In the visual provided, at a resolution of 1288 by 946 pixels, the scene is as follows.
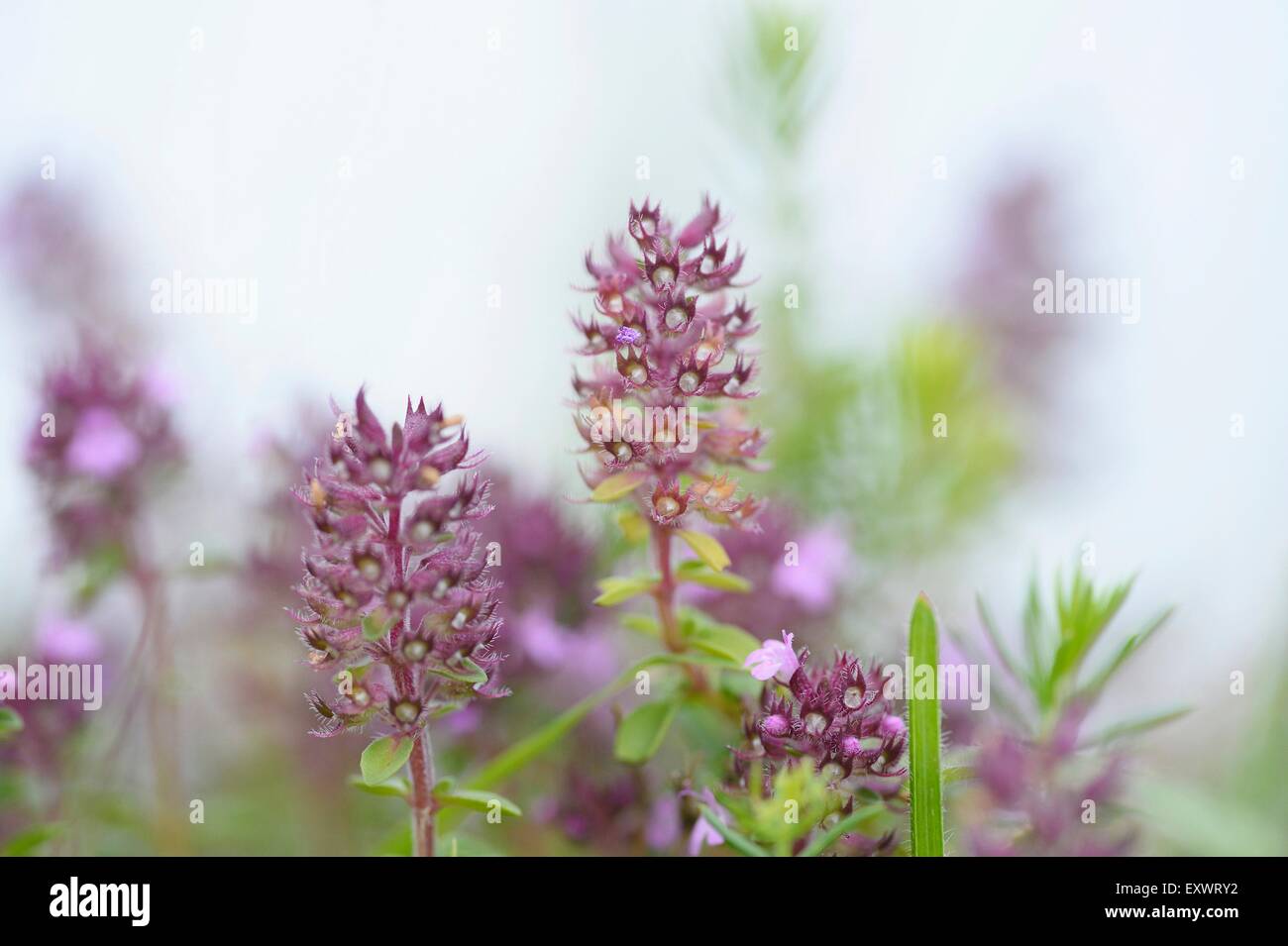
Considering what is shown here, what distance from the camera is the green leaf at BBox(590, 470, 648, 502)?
78 centimetres

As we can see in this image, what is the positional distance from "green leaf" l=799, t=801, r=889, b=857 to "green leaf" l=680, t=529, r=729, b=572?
7.3 inches

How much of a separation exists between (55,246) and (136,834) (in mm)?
908

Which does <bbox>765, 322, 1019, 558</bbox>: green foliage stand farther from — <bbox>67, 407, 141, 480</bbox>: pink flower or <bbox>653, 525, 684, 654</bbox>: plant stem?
<bbox>67, 407, 141, 480</bbox>: pink flower

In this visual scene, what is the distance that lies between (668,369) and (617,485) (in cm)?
9

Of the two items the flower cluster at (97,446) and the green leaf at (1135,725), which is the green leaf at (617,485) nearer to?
the green leaf at (1135,725)

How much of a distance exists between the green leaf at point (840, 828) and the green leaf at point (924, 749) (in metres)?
0.04

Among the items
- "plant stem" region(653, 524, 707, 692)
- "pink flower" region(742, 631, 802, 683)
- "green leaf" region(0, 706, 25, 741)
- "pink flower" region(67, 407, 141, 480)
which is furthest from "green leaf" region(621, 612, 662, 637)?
"pink flower" region(67, 407, 141, 480)

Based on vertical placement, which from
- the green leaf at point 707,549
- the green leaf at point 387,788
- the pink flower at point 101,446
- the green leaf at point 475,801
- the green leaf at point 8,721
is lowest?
the green leaf at point 475,801

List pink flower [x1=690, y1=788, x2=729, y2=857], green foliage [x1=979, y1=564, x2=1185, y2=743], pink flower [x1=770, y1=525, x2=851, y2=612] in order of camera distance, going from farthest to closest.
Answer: pink flower [x1=770, y1=525, x2=851, y2=612] < green foliage [x1=979, y1=564, x2=1185, y2=743] < pink flower [x1=690, y1=788, x2=729, y2=857]

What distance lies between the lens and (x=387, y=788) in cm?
75

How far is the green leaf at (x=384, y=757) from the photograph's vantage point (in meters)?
0.70

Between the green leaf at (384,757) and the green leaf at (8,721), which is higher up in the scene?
the green leaf at (8,721)

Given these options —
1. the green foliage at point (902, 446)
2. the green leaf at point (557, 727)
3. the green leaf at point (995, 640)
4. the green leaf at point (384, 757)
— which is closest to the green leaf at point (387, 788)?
the green leaf at point (384, 757)
